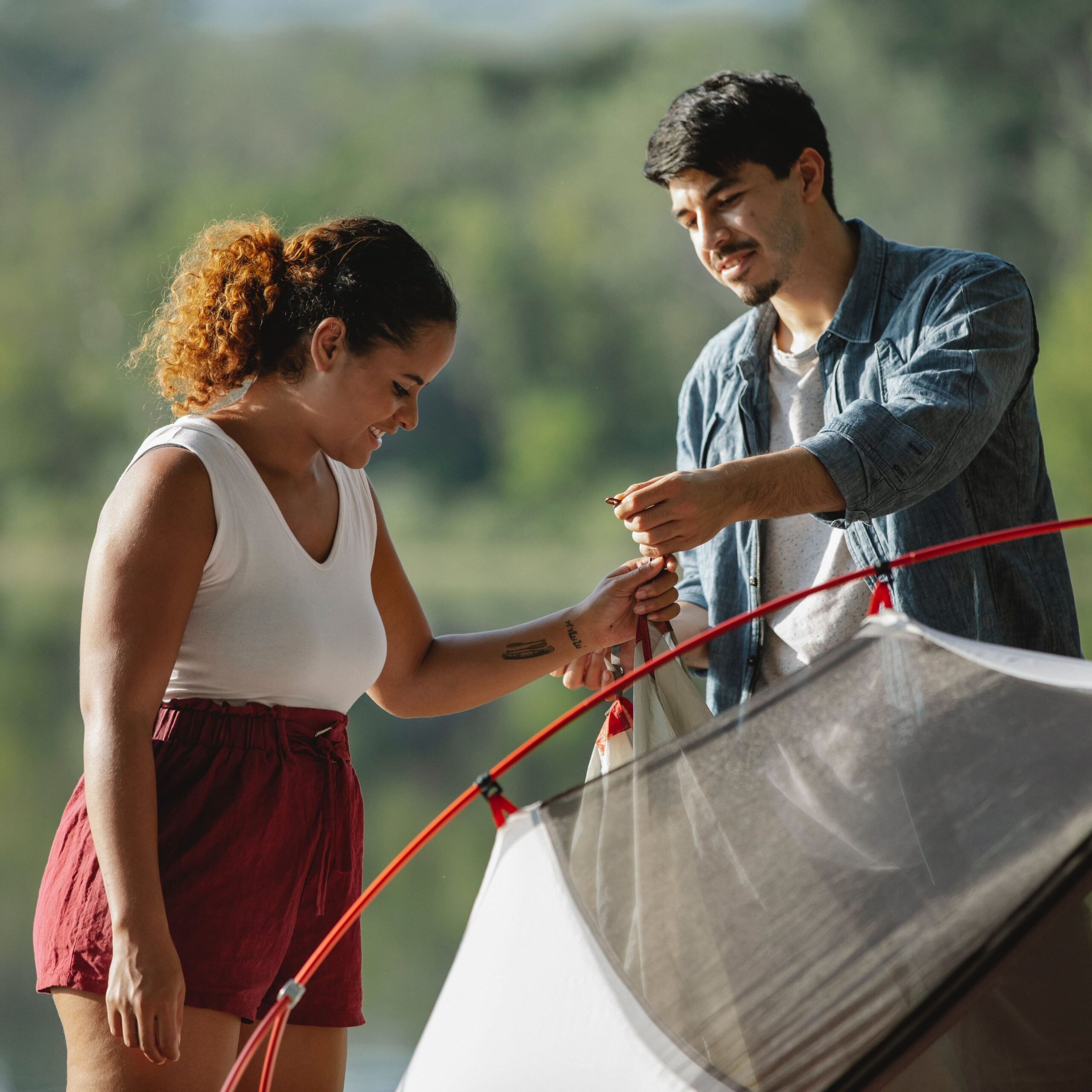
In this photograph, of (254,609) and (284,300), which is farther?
(284,300)

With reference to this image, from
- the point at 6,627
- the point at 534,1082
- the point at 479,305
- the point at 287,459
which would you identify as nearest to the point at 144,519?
the point at 287,459

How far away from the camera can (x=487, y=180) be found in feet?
51.9

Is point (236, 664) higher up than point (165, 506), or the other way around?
point (165, 506)

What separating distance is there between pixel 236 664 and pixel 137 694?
0.11m

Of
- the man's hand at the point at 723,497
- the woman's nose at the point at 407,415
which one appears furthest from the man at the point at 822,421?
the woman's nose at the point at 407,415

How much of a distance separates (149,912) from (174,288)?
60cm

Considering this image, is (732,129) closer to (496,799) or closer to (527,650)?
(527,650)

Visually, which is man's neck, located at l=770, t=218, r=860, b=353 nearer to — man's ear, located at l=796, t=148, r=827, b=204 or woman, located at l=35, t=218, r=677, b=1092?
man's ear, located at l=796, t=148, r=827, b=204

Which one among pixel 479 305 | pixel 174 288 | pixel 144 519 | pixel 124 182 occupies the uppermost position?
pixel 124 182

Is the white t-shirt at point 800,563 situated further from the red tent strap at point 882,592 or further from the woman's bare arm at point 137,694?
the woman's bare arm at point 137,694

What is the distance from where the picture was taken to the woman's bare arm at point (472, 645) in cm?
141

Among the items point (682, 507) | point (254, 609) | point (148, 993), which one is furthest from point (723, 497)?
point (148, 993)

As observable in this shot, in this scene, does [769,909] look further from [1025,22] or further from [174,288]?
[1025,22]

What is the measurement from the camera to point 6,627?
9.28 meters
